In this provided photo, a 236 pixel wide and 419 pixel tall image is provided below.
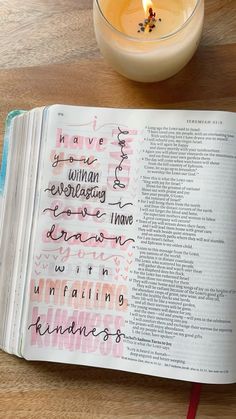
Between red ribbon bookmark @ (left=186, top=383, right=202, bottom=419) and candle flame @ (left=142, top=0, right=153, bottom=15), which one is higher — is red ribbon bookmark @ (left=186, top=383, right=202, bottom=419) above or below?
below

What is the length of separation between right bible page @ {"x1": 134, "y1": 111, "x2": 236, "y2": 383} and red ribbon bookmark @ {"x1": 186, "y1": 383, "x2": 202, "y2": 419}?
2cm

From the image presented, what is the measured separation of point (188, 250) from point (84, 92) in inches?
7.9

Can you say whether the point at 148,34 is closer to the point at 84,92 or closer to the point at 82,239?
the point at 84,92

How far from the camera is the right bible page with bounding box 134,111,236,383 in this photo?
0.53 metres

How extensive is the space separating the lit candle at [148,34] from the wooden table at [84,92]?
3 centimetres

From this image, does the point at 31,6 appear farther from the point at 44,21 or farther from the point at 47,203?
the point at 47,203

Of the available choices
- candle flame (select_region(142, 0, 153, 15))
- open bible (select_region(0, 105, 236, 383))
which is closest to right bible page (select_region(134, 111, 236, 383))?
open bible (select_region(0, 105, 236, 383))

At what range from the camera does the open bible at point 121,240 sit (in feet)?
1.74

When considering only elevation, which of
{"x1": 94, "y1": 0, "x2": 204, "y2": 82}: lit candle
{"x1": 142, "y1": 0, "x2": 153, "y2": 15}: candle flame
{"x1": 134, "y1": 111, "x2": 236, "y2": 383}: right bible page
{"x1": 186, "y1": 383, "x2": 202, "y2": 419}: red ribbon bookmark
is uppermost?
{"x1": 142, "y1": 0, "x2": 153, "y2": 15}: candle flame

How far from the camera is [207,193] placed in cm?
54

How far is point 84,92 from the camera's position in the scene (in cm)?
59

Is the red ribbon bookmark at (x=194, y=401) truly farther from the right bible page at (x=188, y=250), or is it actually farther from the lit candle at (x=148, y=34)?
the lit candle at (x=148, y=34)

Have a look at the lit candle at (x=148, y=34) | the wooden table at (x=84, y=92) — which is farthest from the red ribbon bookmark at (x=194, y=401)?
the lit candle at (x=148, y=34)

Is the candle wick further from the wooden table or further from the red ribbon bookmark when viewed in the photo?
the red ribbon bookmark
